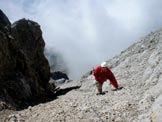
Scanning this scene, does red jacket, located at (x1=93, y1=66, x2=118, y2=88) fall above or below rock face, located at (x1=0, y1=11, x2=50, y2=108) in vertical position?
below

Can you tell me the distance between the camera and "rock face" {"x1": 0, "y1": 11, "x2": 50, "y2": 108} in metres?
31.3

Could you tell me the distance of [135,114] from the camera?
44.9 ft

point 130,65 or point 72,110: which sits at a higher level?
point 130,65

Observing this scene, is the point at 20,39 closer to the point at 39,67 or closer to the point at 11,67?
the point at 39,67

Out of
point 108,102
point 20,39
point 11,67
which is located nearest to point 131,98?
point 108,102

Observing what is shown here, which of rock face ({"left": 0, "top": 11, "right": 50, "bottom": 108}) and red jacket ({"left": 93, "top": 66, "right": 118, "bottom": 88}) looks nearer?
red jacket ({"left": 93, "top": 66, "right": 118, "bottom": 88})

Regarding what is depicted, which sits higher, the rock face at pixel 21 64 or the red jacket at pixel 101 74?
the rock face at pixel 21 64

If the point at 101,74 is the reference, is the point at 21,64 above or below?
above

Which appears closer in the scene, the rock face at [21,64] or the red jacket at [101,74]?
the red jacket at [101,74]

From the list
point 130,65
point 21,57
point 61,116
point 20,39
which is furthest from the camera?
point 20,39

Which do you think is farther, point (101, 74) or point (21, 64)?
point (21, 64)

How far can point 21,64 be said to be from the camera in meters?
39.5

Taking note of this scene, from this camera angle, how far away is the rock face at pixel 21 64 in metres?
31.3

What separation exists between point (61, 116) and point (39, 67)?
115ft
